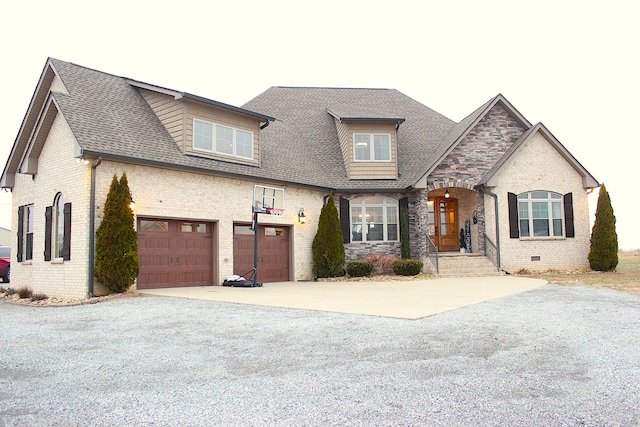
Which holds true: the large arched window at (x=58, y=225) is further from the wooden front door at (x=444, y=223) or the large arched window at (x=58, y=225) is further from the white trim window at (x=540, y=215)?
the white trim window at (x=540, y=215)

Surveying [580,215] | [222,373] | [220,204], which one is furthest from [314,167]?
[222,373]

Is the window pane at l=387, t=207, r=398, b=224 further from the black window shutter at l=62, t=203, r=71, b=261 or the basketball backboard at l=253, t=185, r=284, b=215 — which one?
the black window shutter at l=62, t=203, r=71, b=261

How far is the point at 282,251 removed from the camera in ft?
58.0

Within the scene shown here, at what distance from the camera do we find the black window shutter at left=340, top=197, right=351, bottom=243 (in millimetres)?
19125

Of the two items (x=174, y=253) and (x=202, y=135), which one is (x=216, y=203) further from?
(x=202, y=135)

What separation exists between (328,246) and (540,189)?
8596 millimetres

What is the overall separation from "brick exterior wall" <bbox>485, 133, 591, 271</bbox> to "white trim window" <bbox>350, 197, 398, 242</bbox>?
3.62 m

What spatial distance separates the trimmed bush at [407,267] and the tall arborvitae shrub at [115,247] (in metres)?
9.02

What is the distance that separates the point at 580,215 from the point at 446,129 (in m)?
6.90

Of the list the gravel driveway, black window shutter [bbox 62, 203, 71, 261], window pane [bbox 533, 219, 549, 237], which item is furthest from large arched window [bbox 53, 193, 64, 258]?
window pane [bbox 533, 219, 549, 237]

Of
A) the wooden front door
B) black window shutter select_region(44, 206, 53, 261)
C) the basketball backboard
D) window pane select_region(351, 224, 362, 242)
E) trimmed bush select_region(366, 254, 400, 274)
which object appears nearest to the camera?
black window shutter select_region(44, 206, 53, 261)

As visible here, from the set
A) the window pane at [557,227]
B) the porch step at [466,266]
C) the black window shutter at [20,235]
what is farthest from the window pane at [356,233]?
the black window shutter at [20,235]

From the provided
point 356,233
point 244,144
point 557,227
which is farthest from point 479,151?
point 244,144

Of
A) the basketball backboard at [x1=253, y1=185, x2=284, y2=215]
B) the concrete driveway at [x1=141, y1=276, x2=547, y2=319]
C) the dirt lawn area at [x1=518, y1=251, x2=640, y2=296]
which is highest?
the basketball backboard at [x1=253, y1=185, x2=284, y2=215]
